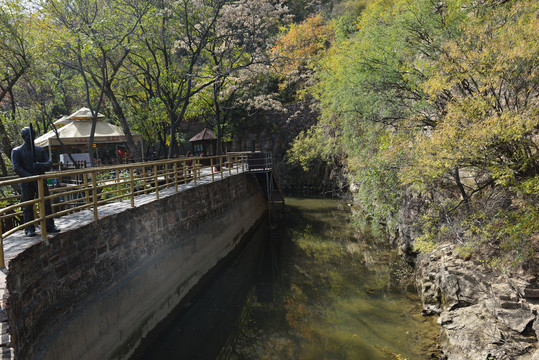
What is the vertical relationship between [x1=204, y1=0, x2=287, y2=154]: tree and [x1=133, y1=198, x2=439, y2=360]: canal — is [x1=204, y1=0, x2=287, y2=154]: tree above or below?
above

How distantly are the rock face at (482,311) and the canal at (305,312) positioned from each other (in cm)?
58

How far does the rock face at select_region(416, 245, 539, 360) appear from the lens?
6.72 metres

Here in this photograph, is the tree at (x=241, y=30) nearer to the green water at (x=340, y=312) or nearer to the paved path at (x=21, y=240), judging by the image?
the paved path at (x=21, y=240)

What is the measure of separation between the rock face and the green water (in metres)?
0.59

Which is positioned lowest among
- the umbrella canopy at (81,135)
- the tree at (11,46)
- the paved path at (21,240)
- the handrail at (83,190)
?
the paved path at (21,240)

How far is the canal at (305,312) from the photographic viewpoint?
8.28 metres

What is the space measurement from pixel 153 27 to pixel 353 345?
48.6ft

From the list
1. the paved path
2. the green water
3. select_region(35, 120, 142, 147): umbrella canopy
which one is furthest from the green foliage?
select_region(35, 120, 142, 147): umbrella canopy

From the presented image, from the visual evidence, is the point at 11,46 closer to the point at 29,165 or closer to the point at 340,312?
the point at 29,165

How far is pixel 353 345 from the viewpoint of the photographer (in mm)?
8258

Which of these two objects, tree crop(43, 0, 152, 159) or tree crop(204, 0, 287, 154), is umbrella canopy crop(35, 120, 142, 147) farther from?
tree crop(204, 0, 287, 154)

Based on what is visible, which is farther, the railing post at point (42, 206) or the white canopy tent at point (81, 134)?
the white canopy tent at point (81, 134)

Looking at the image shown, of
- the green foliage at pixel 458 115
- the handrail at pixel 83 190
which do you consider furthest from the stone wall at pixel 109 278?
the green foliage at pixel 458 115

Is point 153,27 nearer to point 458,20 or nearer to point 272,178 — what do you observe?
point 272,178
